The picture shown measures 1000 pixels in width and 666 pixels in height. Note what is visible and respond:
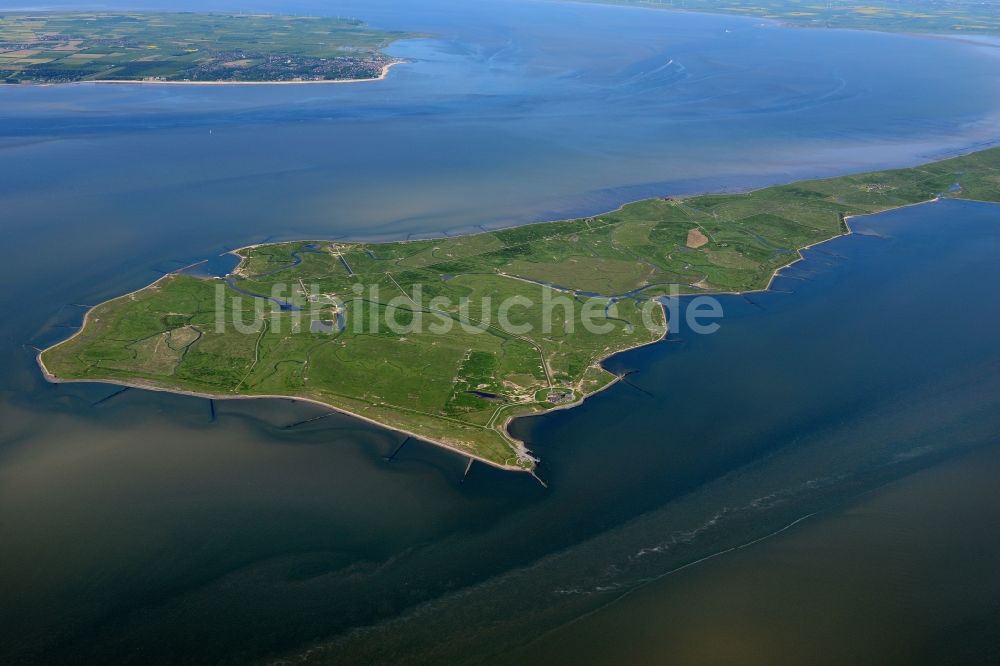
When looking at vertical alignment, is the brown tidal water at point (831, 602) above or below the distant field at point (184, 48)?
below

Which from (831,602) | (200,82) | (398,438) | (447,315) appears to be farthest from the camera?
(200,82)

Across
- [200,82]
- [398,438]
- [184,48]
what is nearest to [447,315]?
[398,438]

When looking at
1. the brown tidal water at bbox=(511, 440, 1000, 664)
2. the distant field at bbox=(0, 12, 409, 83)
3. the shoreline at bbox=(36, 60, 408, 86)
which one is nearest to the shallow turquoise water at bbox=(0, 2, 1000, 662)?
the brown tidal water at bbox=(511, 440, 1000, 664)

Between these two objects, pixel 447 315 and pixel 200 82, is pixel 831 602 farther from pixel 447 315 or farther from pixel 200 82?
pixel 200 82

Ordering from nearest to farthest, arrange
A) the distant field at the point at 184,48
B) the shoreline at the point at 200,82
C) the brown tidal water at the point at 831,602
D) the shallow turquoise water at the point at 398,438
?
1. the brown tidal water at the point at 831,602
2. the shallow turquoise water at the point at 398,438
3. the shoreline at the point at 200,82
4. the distant field at the point at 184,48

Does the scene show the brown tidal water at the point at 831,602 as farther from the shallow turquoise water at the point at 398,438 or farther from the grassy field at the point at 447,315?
the grassy field at the point at 447,315

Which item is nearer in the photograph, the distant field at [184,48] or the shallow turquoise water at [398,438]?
the shallow turquoise water at [398,438]

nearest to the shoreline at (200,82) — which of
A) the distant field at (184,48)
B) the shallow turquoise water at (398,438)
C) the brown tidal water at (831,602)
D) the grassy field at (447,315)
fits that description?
the distant field at (184,48)
